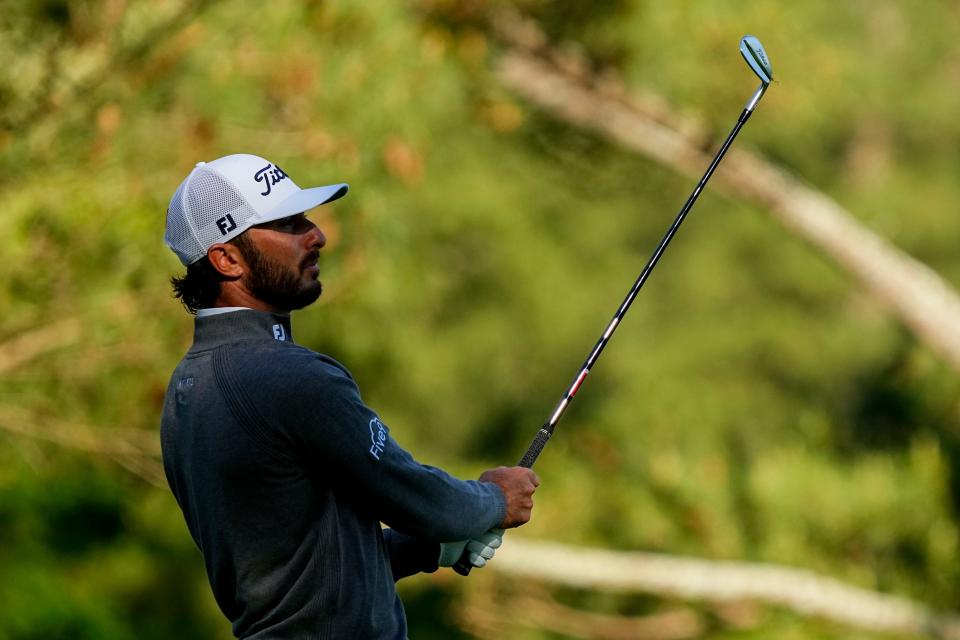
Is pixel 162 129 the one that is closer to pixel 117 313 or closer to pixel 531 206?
pixel 117 313

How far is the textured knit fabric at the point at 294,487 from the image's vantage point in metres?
1.71

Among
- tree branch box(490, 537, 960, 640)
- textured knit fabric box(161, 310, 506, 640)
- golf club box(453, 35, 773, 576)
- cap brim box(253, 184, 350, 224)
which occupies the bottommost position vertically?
textured knit fabric box(161, 310, 506, 640)

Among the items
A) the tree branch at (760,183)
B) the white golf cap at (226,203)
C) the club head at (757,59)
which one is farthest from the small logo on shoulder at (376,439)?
the tree branch at (760,183)

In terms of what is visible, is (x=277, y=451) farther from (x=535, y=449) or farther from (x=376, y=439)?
(x=535, y=449)

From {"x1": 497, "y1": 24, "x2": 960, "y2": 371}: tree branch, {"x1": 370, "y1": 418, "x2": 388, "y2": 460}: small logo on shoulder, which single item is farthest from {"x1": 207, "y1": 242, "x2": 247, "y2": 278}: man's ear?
{"x1": 497, "y1": 24, "x2": 960, "y2": 371}: tree branch

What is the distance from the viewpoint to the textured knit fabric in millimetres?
1711

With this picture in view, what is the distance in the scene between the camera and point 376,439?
68.2 inches

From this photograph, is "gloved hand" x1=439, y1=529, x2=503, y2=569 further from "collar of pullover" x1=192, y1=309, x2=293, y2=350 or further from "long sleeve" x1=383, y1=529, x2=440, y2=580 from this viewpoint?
"collar of pullover" x1=192, y1=309, x2=293, y2=350

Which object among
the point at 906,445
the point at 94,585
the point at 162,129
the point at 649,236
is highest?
the point at 649,236

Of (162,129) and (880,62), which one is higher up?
(880,62)

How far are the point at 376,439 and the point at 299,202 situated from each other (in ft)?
1.01

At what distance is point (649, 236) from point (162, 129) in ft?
45.3

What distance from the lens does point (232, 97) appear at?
5059mm

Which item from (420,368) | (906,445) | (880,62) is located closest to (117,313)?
(906,445)
